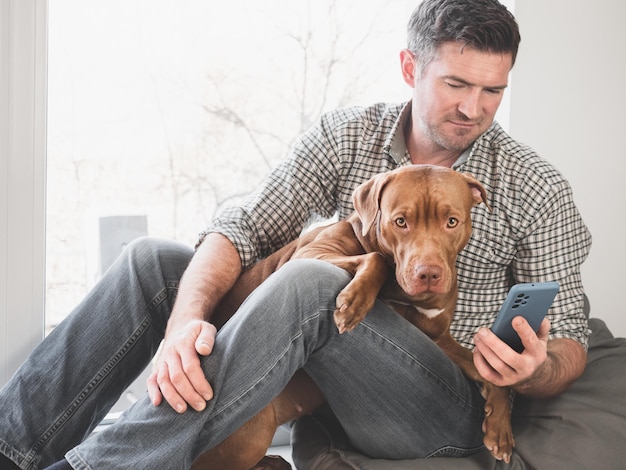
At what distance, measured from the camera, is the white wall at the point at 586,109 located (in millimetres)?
2926

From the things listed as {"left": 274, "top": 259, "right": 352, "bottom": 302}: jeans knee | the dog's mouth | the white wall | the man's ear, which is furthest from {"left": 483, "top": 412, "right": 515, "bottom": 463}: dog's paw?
the white wall

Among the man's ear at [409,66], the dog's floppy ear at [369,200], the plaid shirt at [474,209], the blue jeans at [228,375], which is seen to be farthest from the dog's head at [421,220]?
the man's ear at [409,66]

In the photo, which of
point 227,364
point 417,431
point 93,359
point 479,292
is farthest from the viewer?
point 479,292

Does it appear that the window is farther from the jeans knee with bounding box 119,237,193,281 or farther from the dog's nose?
the dog's nose

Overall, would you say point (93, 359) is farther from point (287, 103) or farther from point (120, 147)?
point (287, 103)

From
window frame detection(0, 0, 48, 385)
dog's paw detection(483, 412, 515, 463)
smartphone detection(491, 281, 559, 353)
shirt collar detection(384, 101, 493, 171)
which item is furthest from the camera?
window frame detection(0, 0, 48, 385)

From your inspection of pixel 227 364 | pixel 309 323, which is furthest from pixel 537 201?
pixel 227 364

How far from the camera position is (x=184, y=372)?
5.27 feet

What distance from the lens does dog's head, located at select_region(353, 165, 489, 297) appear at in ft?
5.78

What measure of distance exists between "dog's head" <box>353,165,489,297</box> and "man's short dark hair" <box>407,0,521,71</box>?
0.48 meters

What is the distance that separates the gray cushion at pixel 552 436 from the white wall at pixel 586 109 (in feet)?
3.21

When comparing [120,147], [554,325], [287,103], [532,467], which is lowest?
[532,467]

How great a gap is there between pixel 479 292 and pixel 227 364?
3.17ft

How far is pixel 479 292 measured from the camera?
7.54 ft
